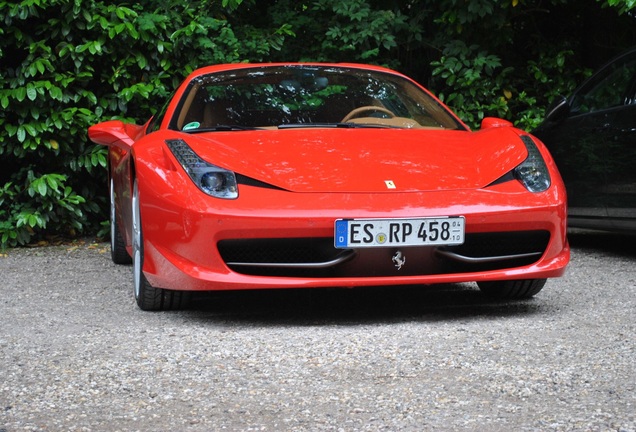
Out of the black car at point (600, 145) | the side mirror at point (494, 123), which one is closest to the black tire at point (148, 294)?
the side mirror at point (494, 123)

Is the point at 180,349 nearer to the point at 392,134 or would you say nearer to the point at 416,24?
the point at 392,134

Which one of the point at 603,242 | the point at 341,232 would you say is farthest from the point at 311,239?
the point at 603,242

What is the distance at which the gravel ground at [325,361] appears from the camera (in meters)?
3.27

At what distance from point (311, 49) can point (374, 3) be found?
27.7 inches

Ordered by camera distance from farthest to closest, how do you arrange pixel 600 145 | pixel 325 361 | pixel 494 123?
pixel 600 145 → pixel 494 123 → pixel 325 361

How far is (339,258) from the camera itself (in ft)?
15.0

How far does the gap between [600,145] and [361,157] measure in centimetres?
275

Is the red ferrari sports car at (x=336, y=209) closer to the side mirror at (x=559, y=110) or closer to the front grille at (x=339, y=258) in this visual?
the front grille at (x=339, y=258)

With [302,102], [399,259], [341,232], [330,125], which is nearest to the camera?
[341,232]

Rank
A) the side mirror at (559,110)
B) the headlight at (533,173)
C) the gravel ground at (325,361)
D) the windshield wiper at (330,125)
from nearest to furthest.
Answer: the gravel ground at (325,361) → the headlight at (533,173) → the windshield wiper at (330,125) → the side mirror at (559,110)

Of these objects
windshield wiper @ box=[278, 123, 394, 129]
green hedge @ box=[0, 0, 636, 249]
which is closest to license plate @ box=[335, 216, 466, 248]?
windshield wiper @ box=[278, 123, 394, 129]

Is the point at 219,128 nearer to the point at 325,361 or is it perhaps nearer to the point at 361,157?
the point at 361,157

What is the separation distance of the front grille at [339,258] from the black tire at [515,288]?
59 cm

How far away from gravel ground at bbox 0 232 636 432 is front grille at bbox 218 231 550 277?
234 millimetres
